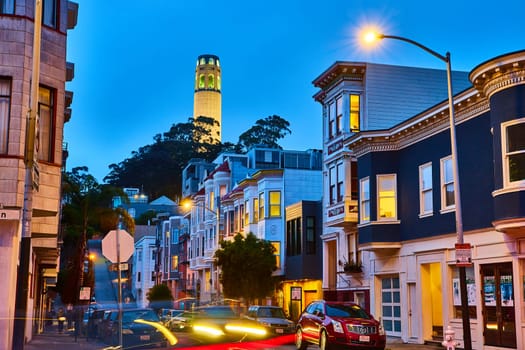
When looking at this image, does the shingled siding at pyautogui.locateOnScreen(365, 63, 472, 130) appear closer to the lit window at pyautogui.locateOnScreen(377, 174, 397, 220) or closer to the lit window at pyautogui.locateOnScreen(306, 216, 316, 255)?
the lit window at pyautogui.locateOnScreen(377, 174, 397, 220)

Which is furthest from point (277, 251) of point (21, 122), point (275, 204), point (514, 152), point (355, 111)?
point (21, 122)

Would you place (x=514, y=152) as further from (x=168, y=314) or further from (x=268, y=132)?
(x=268, y=132)

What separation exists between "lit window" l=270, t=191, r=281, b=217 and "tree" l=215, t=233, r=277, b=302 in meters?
4.78

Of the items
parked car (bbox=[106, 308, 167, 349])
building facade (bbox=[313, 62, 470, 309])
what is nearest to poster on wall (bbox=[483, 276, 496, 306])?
building facade (bbox=[313, 62, 470, 309])

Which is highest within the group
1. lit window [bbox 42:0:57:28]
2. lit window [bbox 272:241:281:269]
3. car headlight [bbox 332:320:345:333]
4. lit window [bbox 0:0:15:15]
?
lit window [bbox 42:0:57:28]

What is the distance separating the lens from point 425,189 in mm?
29547

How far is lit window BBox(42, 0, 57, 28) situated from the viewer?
22.9 m

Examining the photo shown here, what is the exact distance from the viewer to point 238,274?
4734 centimetres

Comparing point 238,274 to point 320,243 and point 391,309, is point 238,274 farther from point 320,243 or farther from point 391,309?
point 391,309

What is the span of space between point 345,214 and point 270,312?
6.21 metres

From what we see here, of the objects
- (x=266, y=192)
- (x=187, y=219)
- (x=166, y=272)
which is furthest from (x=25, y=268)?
(x=166, y=272)

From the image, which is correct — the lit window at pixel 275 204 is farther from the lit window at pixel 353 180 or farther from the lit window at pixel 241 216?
the lit window at pixel 353 180

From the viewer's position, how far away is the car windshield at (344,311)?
23.8 meters

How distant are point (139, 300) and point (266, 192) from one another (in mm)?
61361
